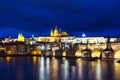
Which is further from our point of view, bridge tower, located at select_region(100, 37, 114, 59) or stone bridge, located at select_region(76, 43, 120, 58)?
stone bridge, located at select_region(76, 43, 120, 58)

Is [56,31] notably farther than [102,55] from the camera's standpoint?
Yes

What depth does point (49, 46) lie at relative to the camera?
4742 inches

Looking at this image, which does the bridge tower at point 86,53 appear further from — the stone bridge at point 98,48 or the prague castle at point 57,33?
the prague castle at point 57,33

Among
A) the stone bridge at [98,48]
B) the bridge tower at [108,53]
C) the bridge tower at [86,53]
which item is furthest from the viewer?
the bridge tower at [86,53]

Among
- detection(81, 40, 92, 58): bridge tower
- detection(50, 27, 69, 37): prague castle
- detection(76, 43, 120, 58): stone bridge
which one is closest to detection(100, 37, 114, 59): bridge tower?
detection(76, 43, 120, 58): stone bridge

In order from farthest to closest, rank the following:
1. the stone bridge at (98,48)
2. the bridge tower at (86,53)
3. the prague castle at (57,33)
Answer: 1. the prague castle at (57,33)
2. the bridge tower at (86,53)
3. the stone bridge at (98,48)

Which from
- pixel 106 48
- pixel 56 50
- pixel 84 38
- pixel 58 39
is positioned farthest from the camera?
pixel 58 39

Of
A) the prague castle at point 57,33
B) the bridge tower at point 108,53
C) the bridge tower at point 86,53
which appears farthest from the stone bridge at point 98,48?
the prague castle at point 57,33

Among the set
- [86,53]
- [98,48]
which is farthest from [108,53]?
[86,53]

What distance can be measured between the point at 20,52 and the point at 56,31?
33.7 metres

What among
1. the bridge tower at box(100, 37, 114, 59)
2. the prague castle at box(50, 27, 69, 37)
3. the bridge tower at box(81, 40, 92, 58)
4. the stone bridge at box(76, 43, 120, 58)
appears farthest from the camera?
the prague castle at box(50, 27, 69, 37)

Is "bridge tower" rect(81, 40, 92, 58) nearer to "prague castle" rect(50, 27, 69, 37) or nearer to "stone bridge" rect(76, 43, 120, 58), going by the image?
"stone bridge" rect(76, 43, 120, 58)

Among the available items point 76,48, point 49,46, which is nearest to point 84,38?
point 49,46

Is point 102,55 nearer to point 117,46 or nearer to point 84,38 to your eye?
point 117,46
